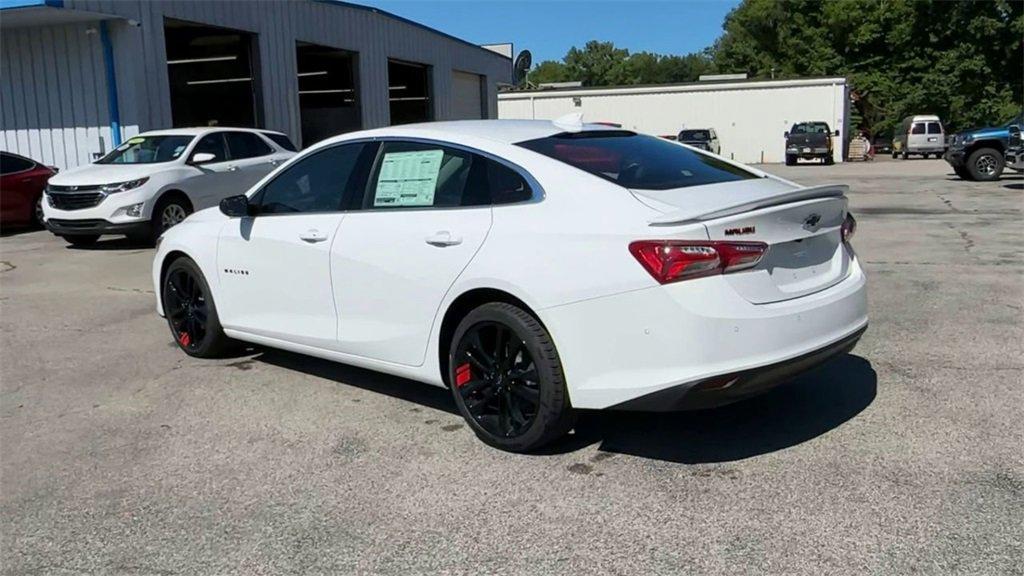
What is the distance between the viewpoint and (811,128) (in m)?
38.3

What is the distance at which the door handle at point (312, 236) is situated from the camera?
493cm

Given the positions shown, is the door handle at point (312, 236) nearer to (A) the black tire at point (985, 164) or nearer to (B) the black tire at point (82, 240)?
(B) the black tire at point (82, 240)

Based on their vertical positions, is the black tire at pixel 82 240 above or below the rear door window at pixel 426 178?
below

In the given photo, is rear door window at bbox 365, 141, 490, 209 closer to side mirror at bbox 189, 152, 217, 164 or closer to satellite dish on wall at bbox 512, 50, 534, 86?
side mirror at bbox 189, 152, 217, 164

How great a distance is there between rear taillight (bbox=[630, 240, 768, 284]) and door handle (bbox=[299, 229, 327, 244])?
202 cm

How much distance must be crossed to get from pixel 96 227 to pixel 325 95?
17514 millimetres

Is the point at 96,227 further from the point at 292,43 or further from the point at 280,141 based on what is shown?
the point at 292,43

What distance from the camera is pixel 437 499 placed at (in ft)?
12.3

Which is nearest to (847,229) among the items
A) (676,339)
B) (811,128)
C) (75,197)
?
(676,339)

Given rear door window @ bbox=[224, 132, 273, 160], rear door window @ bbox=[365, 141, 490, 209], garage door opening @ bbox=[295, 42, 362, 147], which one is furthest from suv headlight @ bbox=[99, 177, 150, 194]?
garage door opening @ bbox=[295, 42, 362, 147]

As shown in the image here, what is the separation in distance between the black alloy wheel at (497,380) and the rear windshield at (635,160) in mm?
913

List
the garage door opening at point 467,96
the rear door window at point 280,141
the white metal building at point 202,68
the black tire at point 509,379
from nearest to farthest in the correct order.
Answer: the black tire at point 509,379
the rear door window at point 280,141
the white metal building at point 202,68
the garage door opening at point 467,96

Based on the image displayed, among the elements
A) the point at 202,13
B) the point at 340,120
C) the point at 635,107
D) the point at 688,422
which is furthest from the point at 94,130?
the point at 635,107

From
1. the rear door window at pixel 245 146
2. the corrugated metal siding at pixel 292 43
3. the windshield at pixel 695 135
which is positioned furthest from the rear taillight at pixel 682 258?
the windshield at pixel 695 135
